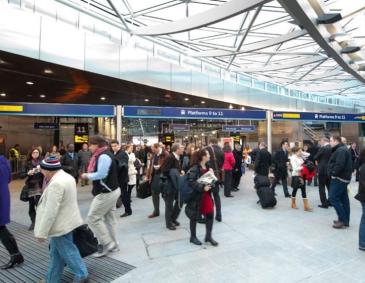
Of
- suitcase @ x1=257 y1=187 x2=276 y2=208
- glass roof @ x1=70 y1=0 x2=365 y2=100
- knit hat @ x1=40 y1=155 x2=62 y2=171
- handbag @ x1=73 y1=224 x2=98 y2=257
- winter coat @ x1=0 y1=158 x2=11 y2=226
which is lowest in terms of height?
suitcase @ x1=257 y1=187 x2=276 y2=208

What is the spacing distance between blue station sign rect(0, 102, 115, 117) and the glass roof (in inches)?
236

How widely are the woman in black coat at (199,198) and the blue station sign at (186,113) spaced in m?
6.17

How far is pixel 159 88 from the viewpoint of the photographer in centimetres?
1711

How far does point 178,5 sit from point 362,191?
1469 cm

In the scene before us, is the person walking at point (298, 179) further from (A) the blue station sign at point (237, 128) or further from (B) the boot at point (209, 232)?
(A) the blue station sign at point (237, 128)

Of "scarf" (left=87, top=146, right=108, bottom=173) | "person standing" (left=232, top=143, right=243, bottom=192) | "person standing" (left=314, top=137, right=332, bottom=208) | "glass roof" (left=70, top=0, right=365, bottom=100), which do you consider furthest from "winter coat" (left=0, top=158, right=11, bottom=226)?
"glass roof" (left=70, top=0, right=365, bottom=100)

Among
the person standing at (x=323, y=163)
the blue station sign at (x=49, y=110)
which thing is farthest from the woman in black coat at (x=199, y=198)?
the blue station sign at (x=49, y=110)

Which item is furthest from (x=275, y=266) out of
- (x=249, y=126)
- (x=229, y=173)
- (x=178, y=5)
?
(x=178, y=5)

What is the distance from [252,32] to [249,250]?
18.9m

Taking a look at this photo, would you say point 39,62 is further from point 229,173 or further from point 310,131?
point 310,131

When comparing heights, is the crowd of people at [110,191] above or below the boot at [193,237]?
above

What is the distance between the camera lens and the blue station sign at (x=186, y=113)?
10812 millimetres

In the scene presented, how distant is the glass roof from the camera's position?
49.2ft

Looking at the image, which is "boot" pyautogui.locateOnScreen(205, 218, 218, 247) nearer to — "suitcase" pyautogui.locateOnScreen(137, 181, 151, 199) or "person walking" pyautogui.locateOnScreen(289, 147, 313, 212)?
"suitcase" pyautogui.locateOnScreen(137, 181, 151, 199)
